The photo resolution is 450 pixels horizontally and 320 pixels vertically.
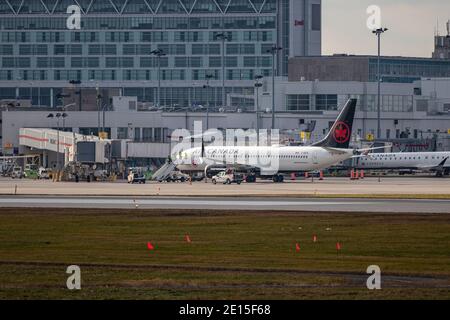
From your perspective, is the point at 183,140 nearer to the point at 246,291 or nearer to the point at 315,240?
the point at 315,240

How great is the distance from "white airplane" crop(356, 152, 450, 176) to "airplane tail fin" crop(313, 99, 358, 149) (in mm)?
20846

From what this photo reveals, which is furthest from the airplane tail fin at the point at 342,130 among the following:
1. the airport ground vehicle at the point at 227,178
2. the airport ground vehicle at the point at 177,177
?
the airport ground vehicle at the point at 177,177

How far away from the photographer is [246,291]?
40281 millimetres

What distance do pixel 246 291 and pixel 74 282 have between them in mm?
6370

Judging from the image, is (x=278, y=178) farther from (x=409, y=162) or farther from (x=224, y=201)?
(x=224, y=201)

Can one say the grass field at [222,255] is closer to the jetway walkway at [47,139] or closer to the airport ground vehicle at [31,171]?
the airport ground vehicle at [31,171]

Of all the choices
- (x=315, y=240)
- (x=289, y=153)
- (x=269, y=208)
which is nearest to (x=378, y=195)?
(x=269, y=208)

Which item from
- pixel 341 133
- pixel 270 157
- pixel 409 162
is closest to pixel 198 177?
pixel 270 157

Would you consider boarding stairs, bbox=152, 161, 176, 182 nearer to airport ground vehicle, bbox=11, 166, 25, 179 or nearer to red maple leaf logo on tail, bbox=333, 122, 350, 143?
airport ground vehicle, bbox=11, 166, 25, 179

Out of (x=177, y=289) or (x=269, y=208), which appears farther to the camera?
(x=269, y=208)

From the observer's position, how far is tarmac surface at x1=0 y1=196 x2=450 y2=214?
75938mm

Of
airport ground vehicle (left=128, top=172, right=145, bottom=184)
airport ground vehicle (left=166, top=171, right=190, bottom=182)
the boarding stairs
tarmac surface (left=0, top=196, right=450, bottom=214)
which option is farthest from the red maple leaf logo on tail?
tarmac surface (left=0, top=196, right=450, bottom=214)

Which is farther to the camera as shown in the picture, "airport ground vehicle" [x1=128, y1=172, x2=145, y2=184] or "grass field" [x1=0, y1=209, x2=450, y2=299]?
"airport ground vehicle" [x1=128, y1=172, x2=145, y2=184]
